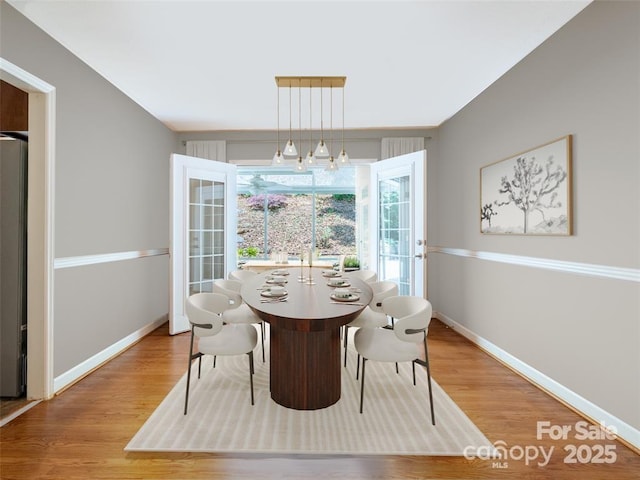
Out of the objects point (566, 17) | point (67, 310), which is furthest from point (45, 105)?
point (566, 17)

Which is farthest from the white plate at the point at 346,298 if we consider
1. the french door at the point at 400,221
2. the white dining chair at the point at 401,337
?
the french door at the point at 400,221

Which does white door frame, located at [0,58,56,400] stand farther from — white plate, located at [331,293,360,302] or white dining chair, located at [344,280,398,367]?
white dining chair, located at [344,280,398,367]

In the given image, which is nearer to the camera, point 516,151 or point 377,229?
point 516,151

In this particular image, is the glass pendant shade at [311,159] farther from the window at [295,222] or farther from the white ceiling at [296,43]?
the window at [295,222]

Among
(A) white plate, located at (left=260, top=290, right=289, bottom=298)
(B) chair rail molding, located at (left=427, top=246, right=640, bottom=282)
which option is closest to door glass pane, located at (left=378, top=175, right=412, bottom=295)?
(B) chair rail molding, located at (left=427, top=246, right=640, bottom=282)

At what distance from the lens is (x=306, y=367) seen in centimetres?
213

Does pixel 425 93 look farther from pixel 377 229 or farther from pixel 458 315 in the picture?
pixel 458 315

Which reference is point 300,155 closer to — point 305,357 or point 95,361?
point 305,357

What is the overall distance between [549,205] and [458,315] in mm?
1911

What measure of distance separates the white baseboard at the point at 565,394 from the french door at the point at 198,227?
3365mm

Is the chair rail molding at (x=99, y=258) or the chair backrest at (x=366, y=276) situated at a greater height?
the chair rail molding at (x=99, y=258)

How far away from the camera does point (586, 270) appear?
7.05 feet

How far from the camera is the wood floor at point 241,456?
1.66m

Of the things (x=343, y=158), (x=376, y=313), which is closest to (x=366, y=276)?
(x=376, y=313)
